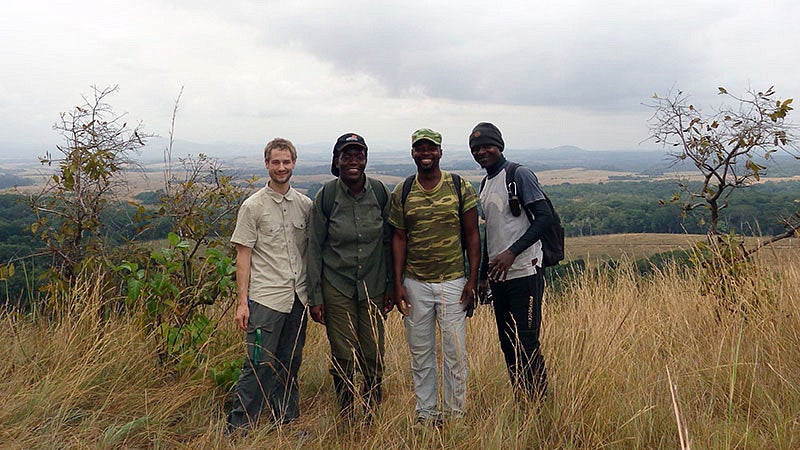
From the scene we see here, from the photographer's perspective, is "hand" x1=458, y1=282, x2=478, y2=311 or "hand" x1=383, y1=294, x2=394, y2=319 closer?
"hand" x1=458, y1=282, x2=478, y2=311

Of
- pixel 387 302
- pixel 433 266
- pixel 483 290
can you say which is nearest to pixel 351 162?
pixel 433 266

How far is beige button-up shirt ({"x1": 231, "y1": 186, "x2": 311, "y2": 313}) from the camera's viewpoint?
2.96m

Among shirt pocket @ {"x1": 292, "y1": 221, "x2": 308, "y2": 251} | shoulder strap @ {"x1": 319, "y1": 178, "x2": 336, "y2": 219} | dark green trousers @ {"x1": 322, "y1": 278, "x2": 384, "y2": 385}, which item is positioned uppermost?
shoulder strap @ {"x1": 319, "y1": 178, "x2": 336, "y2": 219}

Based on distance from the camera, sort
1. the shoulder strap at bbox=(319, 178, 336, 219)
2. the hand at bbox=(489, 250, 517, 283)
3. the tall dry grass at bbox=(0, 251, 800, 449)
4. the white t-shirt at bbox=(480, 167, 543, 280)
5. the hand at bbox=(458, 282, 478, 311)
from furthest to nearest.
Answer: the shoulder strap at bbox=(319, 178, 336, 219) < the hand at bbox=(458, 282, 478, 311) < the white t-shirt at bbox=(480, 167, 543, 280) < the hand at bbox=(489, 250, 517, 283) < the tall dry grass at bbox=(0, 251, 800, 449)

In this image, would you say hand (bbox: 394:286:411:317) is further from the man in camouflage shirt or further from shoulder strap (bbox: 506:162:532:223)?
shoulder strap (bbox: 506:162:532:223)

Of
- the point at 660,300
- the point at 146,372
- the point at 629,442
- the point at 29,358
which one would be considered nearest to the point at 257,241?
the point at 146,372

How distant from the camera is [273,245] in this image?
3.03 metres

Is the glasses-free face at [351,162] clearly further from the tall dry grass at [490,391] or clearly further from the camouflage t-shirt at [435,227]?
the tall dry grass at [490,391]

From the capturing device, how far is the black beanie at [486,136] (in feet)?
9.55

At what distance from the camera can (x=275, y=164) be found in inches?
117

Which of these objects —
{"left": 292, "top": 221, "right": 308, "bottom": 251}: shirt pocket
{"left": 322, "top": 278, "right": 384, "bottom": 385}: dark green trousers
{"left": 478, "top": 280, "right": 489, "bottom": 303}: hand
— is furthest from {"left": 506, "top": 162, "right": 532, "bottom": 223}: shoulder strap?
{"left": 292, "top": 221, "right": 308, "bottom": 251}: shirt pocket

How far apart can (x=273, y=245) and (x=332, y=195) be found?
1.52 feet

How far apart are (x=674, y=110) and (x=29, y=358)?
550 centimetres

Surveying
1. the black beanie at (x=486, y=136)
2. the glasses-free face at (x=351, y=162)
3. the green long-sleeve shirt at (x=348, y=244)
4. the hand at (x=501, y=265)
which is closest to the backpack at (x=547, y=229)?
the black beanie at (x=486, y=136)
